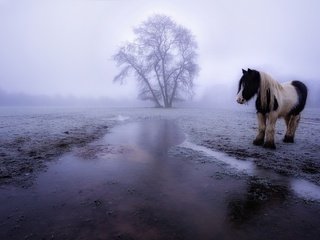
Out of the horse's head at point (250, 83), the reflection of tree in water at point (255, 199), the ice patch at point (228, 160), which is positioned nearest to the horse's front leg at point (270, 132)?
the horse's head at point (250, 83)

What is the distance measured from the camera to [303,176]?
435 cm

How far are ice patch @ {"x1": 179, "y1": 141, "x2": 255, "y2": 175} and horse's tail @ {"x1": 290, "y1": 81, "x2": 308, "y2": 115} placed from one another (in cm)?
321

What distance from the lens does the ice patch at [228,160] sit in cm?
478

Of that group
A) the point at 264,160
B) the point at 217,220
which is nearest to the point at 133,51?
the point at 264,160

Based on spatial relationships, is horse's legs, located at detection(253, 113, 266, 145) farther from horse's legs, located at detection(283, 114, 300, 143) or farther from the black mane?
horse's legs, located at detection(283, 114, 300, 143)

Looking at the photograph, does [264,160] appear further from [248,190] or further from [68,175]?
[68,175]

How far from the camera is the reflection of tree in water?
295 centimetres

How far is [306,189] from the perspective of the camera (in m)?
3.78

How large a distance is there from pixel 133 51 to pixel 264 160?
3182 centimetres

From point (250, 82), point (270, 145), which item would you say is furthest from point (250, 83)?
point (270, 145)

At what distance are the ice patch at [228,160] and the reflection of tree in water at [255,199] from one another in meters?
0.63

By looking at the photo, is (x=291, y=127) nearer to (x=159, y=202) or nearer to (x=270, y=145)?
(x=270, y=145)

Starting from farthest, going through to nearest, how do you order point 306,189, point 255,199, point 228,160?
point 228,160, point 306,189, point 255,199

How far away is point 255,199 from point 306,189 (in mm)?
1026
